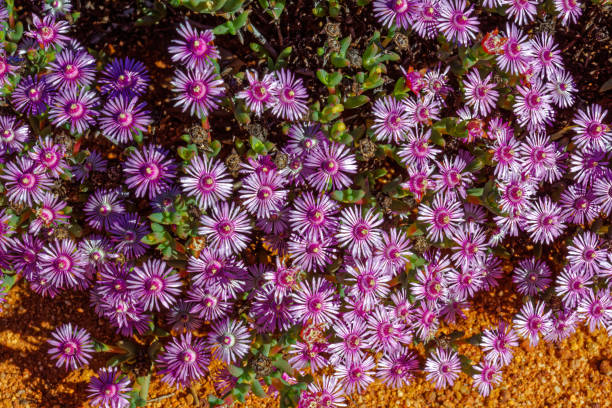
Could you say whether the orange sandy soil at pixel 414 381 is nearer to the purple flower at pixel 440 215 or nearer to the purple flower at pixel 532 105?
the purple flower at pixel 440 215

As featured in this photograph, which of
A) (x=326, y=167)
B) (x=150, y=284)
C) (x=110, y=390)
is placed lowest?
(x=110, y=390)

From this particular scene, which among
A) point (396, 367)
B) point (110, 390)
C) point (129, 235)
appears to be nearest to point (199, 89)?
point (129, 235)

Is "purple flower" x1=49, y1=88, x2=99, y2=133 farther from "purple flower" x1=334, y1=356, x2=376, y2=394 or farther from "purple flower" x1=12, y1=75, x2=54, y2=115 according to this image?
"purple flower" x1=334, y1=356, x2=376, y2=394

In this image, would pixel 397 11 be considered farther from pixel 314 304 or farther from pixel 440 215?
pixel 314 304

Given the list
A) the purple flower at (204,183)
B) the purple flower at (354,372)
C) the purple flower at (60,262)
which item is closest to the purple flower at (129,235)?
the purple flower at (60,262)

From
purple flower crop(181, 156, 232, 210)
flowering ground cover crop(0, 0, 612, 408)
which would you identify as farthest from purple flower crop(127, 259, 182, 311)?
purple flower crop(181, 156, 232, 210)

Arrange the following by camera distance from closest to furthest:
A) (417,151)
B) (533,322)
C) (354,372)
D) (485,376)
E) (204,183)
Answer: (204,183) → (417,151) → (354,372) → (533,322) → (485,376)

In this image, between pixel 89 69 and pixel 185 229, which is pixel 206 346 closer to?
pixel 185 229

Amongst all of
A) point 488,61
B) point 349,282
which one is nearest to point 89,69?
point 349,282
